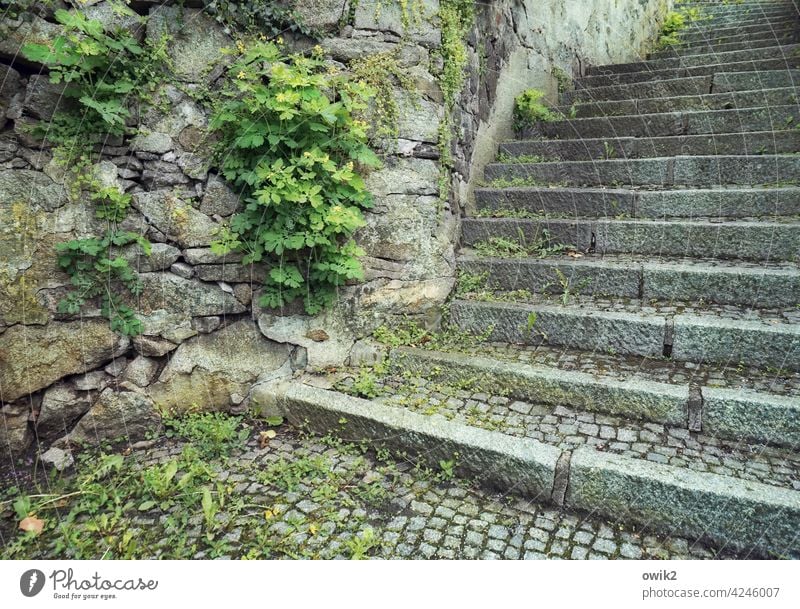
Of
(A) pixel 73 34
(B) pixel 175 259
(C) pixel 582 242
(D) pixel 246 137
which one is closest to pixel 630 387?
(C) pixel 582 242

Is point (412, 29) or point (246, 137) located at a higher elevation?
point (412, 29)

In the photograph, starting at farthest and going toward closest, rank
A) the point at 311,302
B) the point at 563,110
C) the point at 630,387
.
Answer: the point at 563,110, the point at 311,302, the point at 630,387

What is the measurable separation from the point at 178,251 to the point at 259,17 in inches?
57.6

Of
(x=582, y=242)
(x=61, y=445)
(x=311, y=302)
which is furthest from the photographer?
(x=582, y=242)

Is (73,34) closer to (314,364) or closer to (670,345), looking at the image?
(314,364)

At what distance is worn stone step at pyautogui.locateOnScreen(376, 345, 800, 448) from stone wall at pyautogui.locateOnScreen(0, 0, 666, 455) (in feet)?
1.58

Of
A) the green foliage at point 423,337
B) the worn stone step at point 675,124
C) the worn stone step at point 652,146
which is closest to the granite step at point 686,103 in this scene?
the worn stone step at point 675,124

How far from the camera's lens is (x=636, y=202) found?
372cm

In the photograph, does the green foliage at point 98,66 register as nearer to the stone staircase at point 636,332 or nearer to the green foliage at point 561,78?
the stone staircase at point 636,332

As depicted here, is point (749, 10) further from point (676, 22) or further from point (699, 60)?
point (699, 60)

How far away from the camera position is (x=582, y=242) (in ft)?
12.0

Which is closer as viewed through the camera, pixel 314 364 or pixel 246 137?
pixel 246 137

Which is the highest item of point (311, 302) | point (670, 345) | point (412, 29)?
point (412, 29)

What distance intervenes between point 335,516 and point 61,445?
5.63 feet
